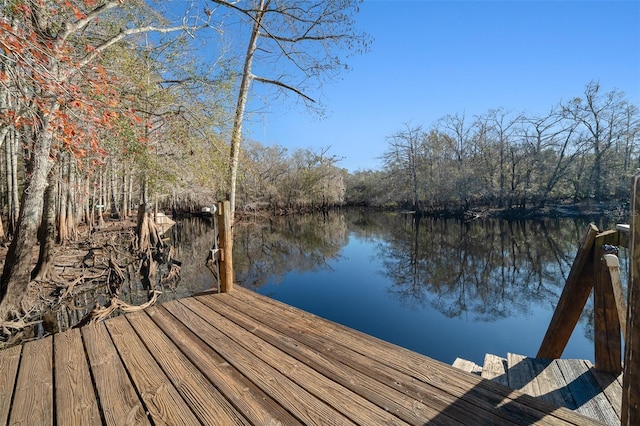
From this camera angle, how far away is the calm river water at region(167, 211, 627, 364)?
19.3ft

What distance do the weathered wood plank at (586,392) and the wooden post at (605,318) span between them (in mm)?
133

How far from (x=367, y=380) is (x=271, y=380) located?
1.75 ft

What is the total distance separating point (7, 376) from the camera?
1700mm

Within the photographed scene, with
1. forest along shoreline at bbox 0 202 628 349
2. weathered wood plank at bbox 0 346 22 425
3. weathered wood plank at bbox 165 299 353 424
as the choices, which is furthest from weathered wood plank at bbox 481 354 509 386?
forest along shoreline at bbox 0 202 628 349

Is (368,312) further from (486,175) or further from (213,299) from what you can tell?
(486,175)

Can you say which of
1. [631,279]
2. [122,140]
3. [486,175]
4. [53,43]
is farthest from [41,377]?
[486,175]

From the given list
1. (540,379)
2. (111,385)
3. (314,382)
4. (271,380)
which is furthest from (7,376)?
(540,379)

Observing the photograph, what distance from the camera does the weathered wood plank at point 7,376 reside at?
4.66ft

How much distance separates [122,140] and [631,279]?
7680 mm

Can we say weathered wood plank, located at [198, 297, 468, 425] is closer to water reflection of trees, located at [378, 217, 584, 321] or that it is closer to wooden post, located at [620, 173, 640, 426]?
wooden post, located at [620, 173, 640, 426]

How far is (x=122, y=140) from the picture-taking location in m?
6.29

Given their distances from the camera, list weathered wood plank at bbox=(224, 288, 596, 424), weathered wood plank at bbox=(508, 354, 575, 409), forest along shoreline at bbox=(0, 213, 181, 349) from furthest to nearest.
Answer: forest along shoreline at bbox=(0, 213, 181, 349)
weathered wood plank at bbox=(508, 354, 575, 409)
weathered wood plank at bbox=(224, 288, 596, 424)

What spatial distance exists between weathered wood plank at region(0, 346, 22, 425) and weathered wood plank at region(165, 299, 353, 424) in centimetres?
98

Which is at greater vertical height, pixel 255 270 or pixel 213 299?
pixel 213 299
